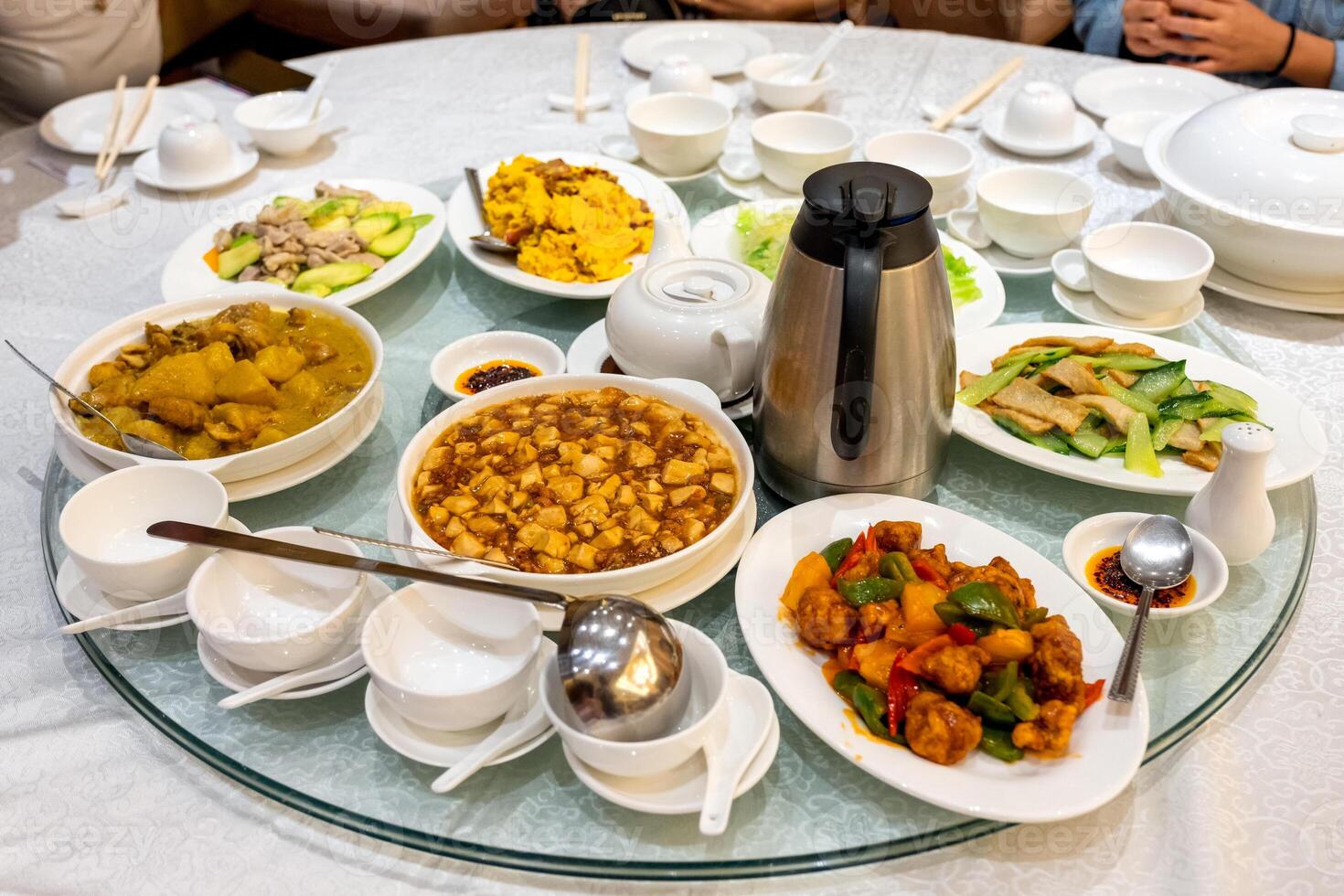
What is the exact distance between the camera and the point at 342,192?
241cm

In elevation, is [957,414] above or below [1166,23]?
below

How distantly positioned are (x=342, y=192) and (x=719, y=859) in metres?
1.86

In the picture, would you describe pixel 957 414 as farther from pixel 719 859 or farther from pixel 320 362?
pixel 320 362

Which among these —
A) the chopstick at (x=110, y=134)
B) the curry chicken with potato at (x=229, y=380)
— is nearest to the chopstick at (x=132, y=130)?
the chopstick at (x=110, y=134)

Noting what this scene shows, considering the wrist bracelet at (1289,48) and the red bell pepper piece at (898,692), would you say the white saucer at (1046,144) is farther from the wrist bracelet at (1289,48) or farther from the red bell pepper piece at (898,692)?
the red bell pepper piece at (898,692)

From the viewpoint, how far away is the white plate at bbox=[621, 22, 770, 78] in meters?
3.17

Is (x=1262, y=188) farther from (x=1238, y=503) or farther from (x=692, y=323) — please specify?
(x=692, y=323)

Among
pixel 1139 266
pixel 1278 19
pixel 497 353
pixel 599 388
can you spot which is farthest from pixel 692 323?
pixel 1278 19

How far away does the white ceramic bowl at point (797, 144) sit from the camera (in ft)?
8.04

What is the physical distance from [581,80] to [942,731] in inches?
93.7

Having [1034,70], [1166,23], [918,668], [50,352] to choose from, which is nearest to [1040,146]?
[1034,70]

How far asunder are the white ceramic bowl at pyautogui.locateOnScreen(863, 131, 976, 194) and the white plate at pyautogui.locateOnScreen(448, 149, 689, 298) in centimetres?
55

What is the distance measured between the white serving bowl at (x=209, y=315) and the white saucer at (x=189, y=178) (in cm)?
74

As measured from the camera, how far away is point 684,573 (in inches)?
57.5
